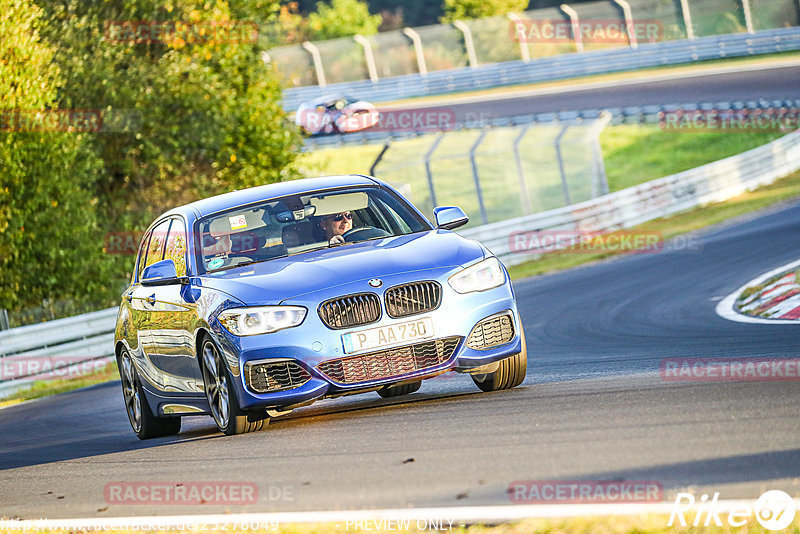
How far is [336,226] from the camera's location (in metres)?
8.79

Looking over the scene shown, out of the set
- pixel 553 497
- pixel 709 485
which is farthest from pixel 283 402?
pixel 709 485

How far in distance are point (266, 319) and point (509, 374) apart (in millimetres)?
1817

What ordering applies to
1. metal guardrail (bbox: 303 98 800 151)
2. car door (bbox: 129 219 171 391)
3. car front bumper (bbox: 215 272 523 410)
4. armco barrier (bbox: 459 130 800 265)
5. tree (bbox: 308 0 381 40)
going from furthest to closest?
tree (bbox: 308 0 381 40)
metal guardrail (bbox: 303 98 800 151)
armco barrier (bbox: 459 130 800 265)
car door (bbox: 129 219 171 391)
car front bumper (bbox: 215 272 523 410)

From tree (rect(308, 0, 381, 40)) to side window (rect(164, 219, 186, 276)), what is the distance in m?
63.3

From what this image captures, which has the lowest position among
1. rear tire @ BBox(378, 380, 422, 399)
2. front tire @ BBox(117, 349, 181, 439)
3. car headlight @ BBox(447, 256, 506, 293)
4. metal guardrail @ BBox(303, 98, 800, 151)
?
metal guardrail @ BBox(303, 98, 800, 151)

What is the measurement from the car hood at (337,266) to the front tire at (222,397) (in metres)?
0.45

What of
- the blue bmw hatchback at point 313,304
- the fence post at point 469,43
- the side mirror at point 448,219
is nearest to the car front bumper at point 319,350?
the blue bmw hatchback at point 313,304

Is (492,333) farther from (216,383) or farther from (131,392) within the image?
(131,392)

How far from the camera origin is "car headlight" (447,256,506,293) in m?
7.87

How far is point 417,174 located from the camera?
2627 centimetres

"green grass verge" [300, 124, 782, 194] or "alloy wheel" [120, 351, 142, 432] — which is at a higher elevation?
"alloy wheel" [120, 351, 142, 432]

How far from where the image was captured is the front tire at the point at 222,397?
7.90 m

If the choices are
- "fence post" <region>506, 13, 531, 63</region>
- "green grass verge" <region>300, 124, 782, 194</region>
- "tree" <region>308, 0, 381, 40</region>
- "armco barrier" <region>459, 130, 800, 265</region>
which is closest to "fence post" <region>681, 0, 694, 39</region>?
"fence post" <region>506, 13, 531, 63</region>

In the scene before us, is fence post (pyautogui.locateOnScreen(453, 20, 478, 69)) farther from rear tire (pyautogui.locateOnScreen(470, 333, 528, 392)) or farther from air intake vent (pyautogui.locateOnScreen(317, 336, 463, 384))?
air intake vent (pyautogui.locateOnScreen(317, 336, 463, 384))
